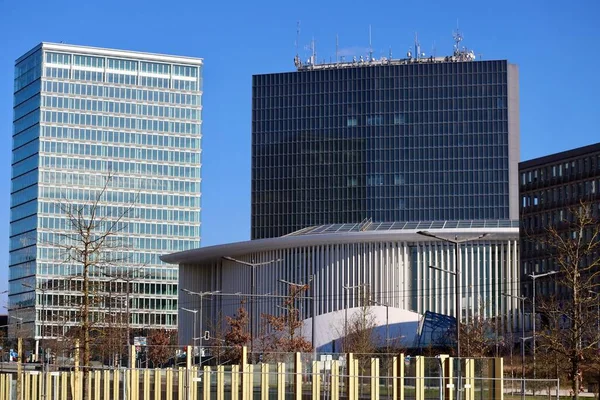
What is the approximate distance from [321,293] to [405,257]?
442 inches

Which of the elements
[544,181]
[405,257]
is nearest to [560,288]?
[544,181]

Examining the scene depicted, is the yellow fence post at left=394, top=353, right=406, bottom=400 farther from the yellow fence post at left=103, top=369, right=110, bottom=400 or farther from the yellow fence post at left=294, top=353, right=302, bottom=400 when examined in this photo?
the yellow fence post at left=103, top=369, right=110, bottom=400

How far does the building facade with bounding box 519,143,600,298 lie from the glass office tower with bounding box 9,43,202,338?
2686 inches

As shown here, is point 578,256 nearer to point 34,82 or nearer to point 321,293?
point 321,293

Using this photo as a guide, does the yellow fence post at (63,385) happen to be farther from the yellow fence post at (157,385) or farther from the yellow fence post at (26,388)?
the yellow fence post at (157,385)

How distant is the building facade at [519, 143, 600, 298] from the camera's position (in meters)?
127

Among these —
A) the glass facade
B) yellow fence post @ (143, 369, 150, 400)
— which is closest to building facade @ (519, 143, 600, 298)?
the glass facade

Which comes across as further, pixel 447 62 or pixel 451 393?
pixel 447 62

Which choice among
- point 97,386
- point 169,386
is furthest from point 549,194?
point 97,386

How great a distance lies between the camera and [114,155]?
189750mm

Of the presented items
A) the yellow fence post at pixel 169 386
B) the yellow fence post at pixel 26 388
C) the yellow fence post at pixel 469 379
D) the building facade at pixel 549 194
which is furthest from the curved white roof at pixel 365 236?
the yellow fence post at pixel 469 379

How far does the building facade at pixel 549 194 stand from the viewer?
126875 mm

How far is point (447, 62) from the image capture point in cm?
19750

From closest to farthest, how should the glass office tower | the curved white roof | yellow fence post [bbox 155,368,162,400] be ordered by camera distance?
yellow fence post [bbox 155,368,162,400], the curved white roof, the glass office tower
